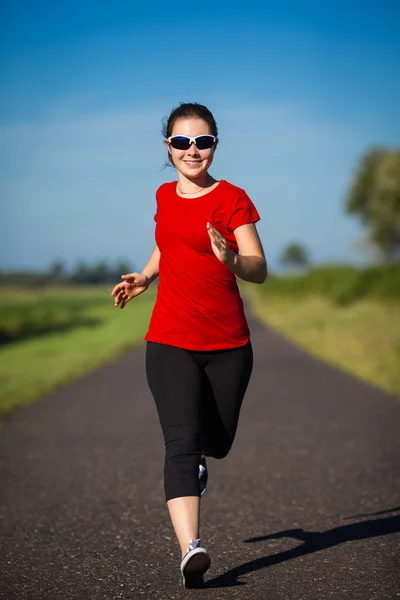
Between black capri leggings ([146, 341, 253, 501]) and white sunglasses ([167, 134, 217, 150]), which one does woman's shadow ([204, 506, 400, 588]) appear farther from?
white sunglasses ([167, 134, 217, 150])

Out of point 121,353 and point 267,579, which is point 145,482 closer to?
point 267,579

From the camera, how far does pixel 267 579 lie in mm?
3961

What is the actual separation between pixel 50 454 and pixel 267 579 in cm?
402

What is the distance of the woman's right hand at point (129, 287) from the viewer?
14.1 feet

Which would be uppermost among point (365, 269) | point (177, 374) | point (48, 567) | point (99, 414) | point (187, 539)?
point (177, 374)

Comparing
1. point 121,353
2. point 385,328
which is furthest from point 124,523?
point 385,328

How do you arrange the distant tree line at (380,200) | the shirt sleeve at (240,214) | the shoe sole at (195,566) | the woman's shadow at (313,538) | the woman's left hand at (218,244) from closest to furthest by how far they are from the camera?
the woman's left hand at (218,244) → the shoe sole at (195,566) → the shirt sleeve at (240,214) → the woman's shadow at (313,538) → the distant tree line at (380,200)

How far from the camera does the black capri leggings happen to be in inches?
153

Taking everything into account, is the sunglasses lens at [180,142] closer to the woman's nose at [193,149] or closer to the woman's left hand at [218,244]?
the woman's nose at [193,149]

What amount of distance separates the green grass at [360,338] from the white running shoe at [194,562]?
8416 millimetres

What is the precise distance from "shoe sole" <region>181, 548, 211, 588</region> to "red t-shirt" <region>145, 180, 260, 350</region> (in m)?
0.88

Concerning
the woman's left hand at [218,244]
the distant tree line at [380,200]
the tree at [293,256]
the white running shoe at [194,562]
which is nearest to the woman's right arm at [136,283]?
the woman's left hand at [218,244]

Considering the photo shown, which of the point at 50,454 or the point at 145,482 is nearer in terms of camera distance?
the point at 145,482

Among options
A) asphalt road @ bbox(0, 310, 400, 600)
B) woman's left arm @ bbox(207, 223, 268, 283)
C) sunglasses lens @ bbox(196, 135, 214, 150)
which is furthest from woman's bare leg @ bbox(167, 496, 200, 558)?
sunglasses lens @ bbox(196, 135, 214, 150)
